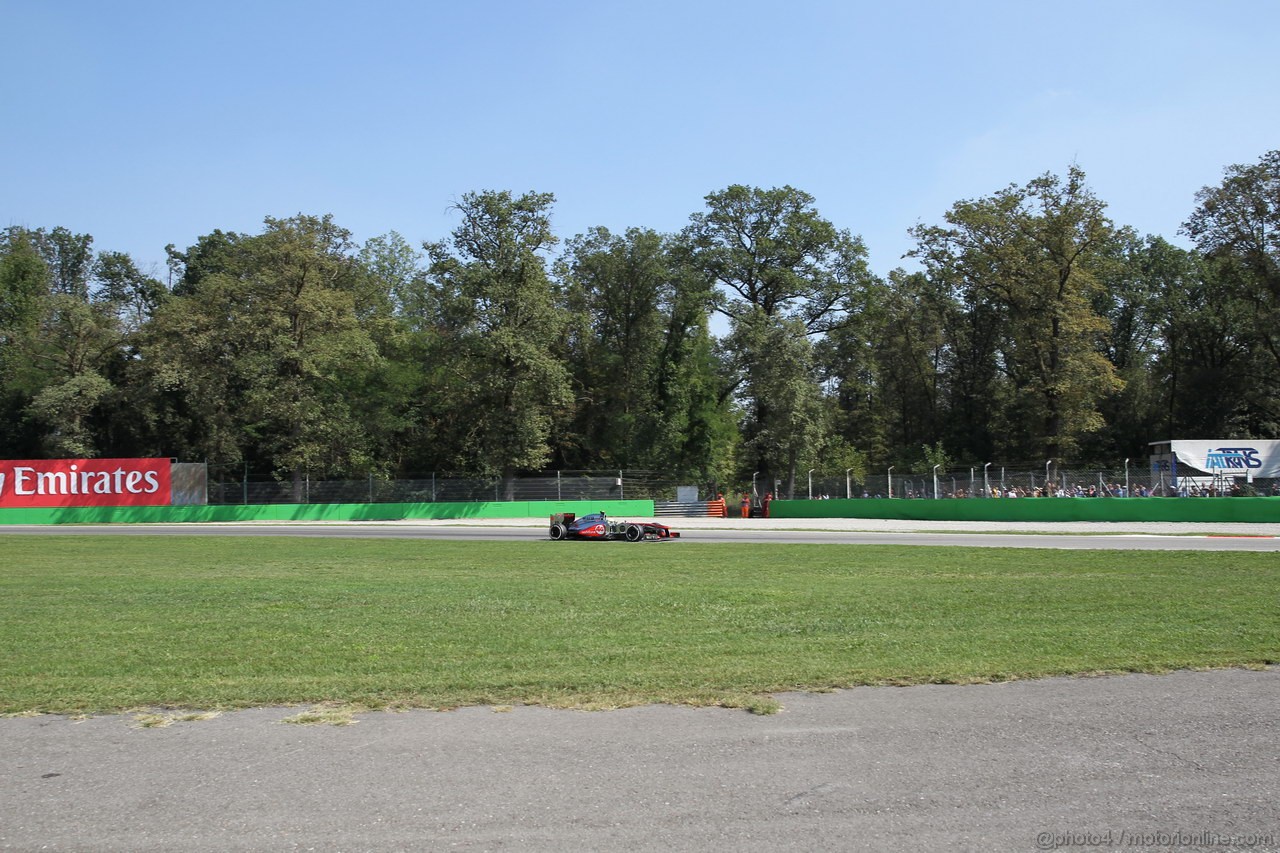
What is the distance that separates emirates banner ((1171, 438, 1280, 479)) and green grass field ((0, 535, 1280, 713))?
31.1 metres

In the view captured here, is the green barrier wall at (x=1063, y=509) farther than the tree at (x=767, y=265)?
No

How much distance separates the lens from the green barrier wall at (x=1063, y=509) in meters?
37.0

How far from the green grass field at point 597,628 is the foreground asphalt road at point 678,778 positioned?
0.80 meters

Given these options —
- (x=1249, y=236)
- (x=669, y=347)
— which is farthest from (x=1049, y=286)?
(x=669, y=347)

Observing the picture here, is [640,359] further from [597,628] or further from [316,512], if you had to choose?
[597,628]

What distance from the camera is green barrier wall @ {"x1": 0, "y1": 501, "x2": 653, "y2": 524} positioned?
166ft

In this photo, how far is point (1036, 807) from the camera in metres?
5.30

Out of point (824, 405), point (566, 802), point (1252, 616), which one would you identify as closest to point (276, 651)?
point (566, 802)

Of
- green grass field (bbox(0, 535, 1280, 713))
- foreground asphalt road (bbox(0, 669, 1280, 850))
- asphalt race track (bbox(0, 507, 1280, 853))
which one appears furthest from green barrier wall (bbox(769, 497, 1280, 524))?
foreground asphalt road (bbox(0, 669, 1280, 850))

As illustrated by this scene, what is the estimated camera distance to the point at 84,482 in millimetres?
51594

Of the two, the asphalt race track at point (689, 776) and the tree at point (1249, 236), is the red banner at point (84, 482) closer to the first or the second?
the asphalt race track at point (689, 776)

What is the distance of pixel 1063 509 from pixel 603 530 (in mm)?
21879

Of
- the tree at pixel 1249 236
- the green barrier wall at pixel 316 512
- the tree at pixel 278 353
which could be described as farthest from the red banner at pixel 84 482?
the tree at pixel 1249 236

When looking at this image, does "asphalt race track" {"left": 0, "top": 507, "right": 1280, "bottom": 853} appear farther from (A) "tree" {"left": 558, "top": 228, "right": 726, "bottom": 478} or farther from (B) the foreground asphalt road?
(A) "tree" {"left": 558, "top": 228, "right": 726, "bottom": 478}
